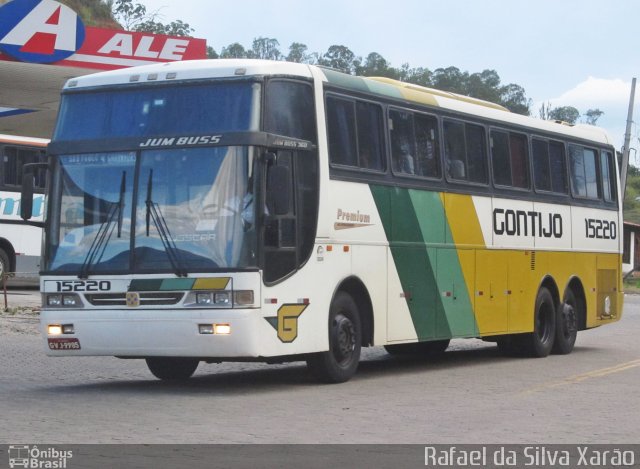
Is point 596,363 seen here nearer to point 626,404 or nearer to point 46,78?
point 626,404

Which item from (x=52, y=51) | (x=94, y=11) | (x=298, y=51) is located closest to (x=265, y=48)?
(x=298, y=51)

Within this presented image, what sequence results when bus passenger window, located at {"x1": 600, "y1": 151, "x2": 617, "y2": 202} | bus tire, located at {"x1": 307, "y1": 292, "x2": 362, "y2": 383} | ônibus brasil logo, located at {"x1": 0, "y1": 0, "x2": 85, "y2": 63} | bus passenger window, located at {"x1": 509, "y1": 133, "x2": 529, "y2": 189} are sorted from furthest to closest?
ônibus brasil logo, located at {"x1": 0, "y1": 0, "x2": 85, "y2": 63}, bus passenger window, located at {"x1": 600, "y1": 151, "x2": 617, "y2": 202}, bus passenger window, located at {"x1": 509, "y1": 133, "x2": 529, "y2": 189}, bus tire, located at {"x1": 307, "y1": 292, "x2": 362, "y2": 383}

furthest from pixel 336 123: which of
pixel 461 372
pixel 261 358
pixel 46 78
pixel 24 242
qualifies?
pixel 24 242

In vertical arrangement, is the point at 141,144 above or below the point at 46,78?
below

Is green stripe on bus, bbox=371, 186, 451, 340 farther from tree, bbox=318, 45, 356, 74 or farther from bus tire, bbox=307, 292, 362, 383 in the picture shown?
tree, bbox=318, 45, 356, 74

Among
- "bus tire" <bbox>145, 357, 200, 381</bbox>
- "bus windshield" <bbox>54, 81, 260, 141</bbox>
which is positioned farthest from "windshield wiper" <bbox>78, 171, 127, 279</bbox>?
"bus tire" <bbox>145, 357, 200, 381</bbox>

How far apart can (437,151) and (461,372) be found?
288cm

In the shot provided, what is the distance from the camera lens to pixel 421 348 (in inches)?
819

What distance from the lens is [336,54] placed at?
5428 inches

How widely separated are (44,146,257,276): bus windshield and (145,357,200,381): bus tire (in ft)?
6.79

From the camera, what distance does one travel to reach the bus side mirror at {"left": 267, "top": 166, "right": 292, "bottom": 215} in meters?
13.5

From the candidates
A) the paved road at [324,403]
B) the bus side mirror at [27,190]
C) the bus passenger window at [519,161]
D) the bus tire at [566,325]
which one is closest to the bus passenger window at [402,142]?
the paved road at [324,403]

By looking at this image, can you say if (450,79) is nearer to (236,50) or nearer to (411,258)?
(236,50)

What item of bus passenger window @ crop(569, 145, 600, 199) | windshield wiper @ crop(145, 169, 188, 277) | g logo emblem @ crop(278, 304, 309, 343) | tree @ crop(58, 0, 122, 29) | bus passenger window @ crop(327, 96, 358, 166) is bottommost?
g logo emblem @ crop(278, 304, 309, 343)
